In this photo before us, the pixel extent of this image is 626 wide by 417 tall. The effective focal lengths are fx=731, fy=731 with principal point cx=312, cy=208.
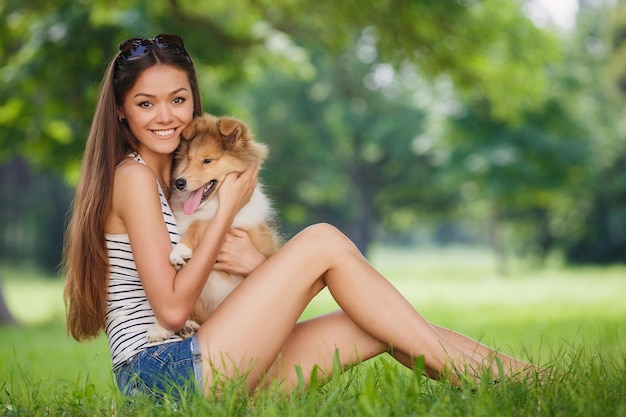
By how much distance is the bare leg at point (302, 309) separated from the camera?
2844mm

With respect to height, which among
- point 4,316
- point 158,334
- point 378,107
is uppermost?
point 378,107

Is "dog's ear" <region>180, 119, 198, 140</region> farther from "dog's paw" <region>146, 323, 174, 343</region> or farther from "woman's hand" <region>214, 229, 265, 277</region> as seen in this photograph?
"dog's paw" <region>146, 323, 174, 343</region>

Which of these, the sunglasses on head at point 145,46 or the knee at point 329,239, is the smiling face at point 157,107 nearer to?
the sunglasses on head at point 145,46

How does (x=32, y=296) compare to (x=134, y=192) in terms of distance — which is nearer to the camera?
(x=134, y=192)

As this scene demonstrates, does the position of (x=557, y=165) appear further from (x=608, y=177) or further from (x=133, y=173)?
(x=133, y=173)

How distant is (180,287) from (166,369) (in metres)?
0.32

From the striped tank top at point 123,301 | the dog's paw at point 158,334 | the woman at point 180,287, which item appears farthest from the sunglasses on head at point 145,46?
the dog's paw at point 158,334

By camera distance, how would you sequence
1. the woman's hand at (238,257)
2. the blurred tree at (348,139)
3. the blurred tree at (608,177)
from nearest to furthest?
the woman's hand at (238,257) < the blurred tree at (608,177) < the blurred tree at (348,139)

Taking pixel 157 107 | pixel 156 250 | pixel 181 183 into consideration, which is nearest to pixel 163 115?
pixel 157 107

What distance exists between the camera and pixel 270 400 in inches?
107

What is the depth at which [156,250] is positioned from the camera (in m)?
2.89

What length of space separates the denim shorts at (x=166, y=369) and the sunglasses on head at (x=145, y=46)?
1262mm

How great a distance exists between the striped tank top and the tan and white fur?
Answer: 38 cm

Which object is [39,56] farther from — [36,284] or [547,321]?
[36,284]
